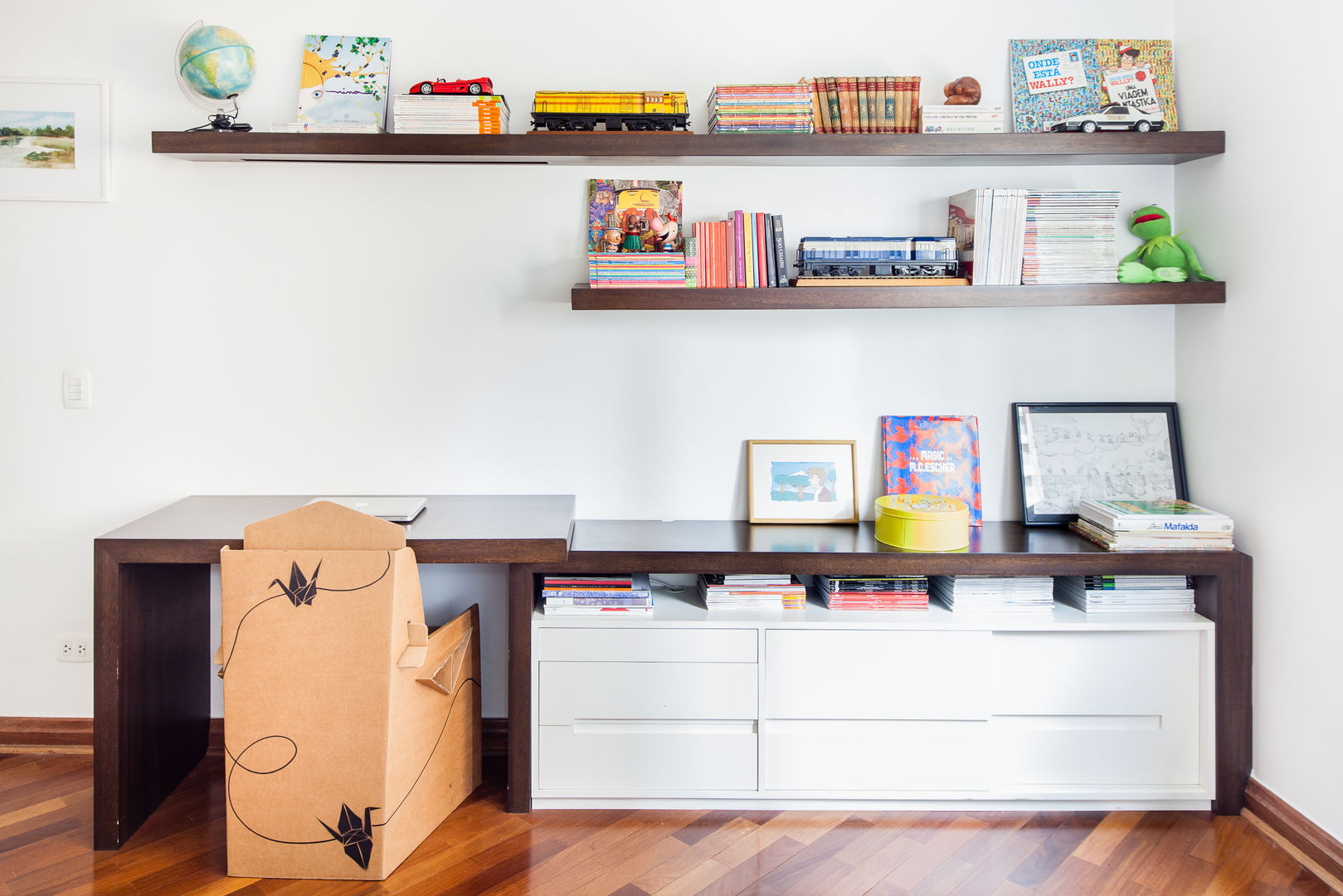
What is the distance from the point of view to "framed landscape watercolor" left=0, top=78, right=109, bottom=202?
2.47 metres

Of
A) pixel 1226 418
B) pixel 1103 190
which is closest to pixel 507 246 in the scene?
pixel 1103 190

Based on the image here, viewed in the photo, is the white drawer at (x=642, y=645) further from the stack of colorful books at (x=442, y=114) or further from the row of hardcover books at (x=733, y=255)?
the stack of colorful books at (x=442, y=114)

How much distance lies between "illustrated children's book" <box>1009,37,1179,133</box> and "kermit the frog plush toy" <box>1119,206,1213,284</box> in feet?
0.86

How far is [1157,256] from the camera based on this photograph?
8.13ft

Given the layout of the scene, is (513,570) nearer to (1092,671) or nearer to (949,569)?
(949,569)

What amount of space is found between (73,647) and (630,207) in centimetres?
203

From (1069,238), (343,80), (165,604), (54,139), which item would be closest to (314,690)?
(165,604)

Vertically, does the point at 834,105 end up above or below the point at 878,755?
above

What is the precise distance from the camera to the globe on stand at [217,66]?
7.75 feet

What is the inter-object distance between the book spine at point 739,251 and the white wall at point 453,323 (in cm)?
17

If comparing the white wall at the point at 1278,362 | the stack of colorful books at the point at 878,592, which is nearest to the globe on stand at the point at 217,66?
the stack of colorful books at the point at 878,592

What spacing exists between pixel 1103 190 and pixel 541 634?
1.89 metres

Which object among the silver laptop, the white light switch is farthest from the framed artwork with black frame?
the white light switch

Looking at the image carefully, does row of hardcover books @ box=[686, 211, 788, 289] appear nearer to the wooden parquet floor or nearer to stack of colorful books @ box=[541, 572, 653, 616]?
stack of colorful books @ box=[541, 572, 653, 616]
